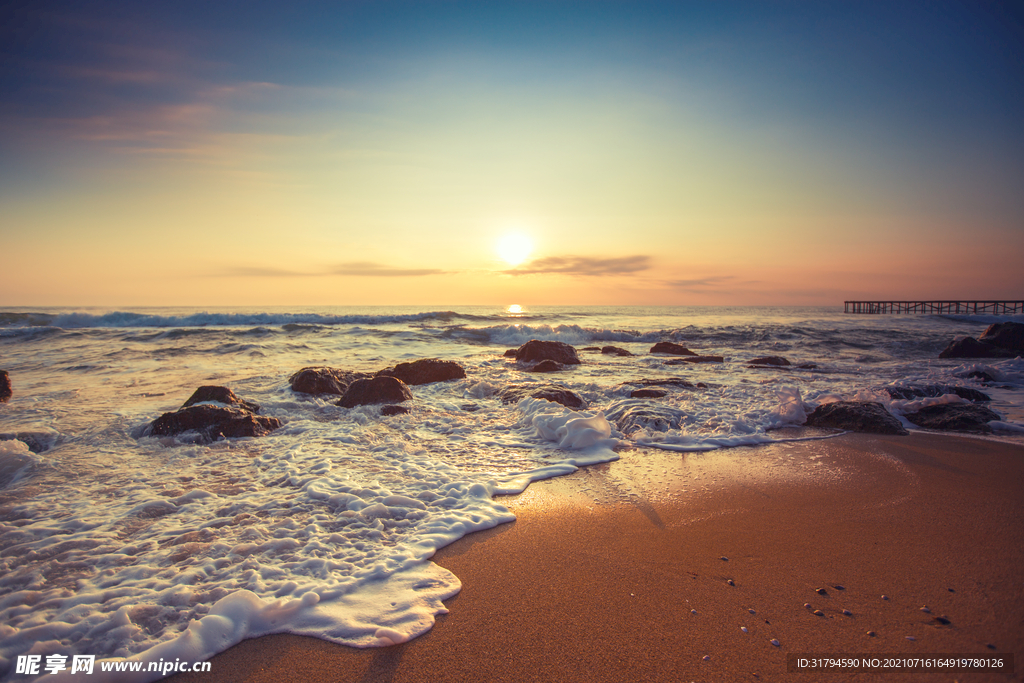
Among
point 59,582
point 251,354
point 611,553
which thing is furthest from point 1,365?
point 611,553

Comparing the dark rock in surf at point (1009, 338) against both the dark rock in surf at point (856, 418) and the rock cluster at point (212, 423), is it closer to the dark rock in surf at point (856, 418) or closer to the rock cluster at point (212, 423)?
the dark rock in surf at point (856, 418)

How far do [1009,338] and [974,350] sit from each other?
165 centimetres

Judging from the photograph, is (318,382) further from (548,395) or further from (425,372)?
(548,395)

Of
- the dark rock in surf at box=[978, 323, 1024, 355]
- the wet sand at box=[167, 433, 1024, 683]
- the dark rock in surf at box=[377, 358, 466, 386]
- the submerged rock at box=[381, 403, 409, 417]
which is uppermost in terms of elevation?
the dark rock in surf at box=[978, 323, 1024, 355]

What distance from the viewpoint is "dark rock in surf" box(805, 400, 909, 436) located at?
228 inches

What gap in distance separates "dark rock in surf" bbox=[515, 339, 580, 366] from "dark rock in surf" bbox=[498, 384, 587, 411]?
174 inches

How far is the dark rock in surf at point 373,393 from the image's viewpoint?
7168mm

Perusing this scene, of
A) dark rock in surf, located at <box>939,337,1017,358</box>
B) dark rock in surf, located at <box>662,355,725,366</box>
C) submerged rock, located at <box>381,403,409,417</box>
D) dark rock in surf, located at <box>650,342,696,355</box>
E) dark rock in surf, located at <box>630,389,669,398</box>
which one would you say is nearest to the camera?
submerged rock, located at <box>381,403,409,417</box>

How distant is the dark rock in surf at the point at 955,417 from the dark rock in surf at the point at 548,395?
4453 millimetres

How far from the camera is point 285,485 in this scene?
13.1ft

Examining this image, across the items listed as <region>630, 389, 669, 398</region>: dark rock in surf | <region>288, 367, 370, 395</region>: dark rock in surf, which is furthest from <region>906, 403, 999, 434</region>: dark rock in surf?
<region>288, 367, 370, 395</region>: dark rock in surf

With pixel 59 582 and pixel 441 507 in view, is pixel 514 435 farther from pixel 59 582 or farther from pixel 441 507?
pixel 59 582

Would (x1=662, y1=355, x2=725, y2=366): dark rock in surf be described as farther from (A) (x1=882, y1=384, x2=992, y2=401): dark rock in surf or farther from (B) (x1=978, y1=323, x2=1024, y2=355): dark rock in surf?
(B) (x1=978, y1=323, x2=1024, y2=355): dark rock in surf

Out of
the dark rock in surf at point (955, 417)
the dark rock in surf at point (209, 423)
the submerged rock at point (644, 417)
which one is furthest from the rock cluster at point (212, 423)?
the dark rock in surf at point (955, 417)
